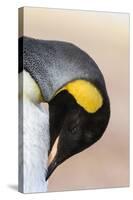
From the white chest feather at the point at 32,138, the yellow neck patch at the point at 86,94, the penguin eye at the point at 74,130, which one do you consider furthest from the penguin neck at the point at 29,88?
A: the penguin eye at the point at 74,130

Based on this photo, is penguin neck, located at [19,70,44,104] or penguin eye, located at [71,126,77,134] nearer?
penguin neck, located at [19,70,44,104]

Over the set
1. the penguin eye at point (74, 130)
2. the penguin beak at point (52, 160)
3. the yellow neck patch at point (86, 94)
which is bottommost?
the penguin beak at point (52, 160)

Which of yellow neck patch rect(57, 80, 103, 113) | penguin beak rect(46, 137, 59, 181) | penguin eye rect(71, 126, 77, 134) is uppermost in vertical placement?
yellow neck patch rect(57, 80, 103, 113)

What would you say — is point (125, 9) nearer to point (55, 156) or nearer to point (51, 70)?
point (51, 70)

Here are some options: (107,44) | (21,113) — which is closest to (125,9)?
(107,44)

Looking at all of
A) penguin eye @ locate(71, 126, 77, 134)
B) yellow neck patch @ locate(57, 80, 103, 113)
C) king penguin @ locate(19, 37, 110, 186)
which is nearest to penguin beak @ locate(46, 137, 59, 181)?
king penguin @ locate(19, 37, 110, 186)

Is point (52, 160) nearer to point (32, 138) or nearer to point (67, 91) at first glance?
point (32, 138)

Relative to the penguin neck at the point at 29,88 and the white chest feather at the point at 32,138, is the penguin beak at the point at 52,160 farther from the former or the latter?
the penguin neck at the point at 29,88

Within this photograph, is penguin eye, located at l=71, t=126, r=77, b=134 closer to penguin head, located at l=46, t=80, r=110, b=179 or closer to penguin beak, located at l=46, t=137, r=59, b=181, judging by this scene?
penguin head, located at l=46, t=80, r=110, b=179
